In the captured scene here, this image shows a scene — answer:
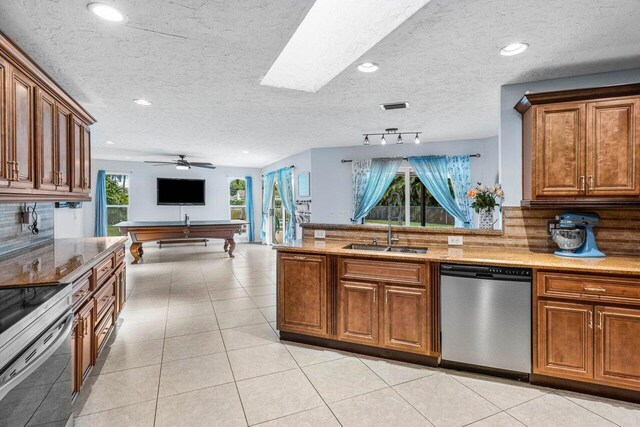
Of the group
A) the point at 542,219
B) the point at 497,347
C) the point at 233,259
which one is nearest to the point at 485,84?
the point at 542,219

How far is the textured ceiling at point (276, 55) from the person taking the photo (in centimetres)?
182

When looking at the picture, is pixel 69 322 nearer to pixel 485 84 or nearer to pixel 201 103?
pixel 201 103

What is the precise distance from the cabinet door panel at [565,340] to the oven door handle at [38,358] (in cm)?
282

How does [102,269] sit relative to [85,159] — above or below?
below

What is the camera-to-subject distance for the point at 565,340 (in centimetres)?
214

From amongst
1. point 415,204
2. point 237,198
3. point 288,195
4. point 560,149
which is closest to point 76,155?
point 560,149

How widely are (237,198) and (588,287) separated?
8.89 m

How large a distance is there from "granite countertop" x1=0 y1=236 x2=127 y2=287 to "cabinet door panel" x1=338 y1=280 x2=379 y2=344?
6.17 ft

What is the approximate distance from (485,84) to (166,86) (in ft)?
9.76

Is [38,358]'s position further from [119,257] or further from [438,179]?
[438,179]

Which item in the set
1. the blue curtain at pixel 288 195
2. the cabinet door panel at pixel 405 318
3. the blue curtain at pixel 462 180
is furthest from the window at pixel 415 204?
the cabinet door panel at pixel 405 318

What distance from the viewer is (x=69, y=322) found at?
1703 mm

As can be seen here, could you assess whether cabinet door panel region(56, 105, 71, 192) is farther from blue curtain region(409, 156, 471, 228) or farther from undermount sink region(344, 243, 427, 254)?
blue curtain region(409, 156, 471, 228)

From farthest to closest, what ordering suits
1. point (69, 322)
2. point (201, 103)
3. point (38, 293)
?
point (201, 103) < point (69, 322) < point (38, 293)
